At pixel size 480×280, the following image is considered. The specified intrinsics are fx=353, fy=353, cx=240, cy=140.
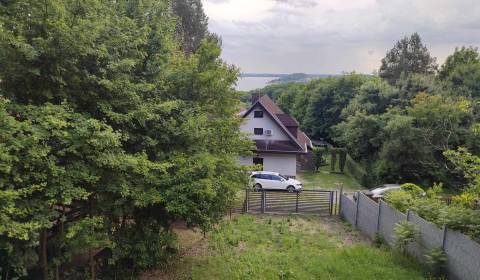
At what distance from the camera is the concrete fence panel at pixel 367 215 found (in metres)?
12.8

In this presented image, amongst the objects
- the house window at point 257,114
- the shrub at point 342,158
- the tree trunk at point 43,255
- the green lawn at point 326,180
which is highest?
the house window at point 257,114

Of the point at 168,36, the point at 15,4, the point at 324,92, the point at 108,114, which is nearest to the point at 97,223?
the point at 108,114

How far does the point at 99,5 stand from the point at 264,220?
1055cm

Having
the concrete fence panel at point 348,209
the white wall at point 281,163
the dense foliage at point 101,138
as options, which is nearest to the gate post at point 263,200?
the concrete fence panel at point 348,209

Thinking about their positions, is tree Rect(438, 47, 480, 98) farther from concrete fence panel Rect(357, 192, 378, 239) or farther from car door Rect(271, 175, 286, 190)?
concrete fence panel Rect(357, 192, 378, 239)

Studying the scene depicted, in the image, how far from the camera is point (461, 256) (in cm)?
810

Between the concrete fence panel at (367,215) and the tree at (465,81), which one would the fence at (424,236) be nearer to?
the concrete fence panel at (367,215)

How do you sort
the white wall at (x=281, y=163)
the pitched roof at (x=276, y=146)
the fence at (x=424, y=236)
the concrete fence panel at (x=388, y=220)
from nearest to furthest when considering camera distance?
the fence at (x=424, y=236), the concrete fence panel at (x=388, y=220), the pitched roof at (x=276, y=146), the white wall at (x=281, y=163)

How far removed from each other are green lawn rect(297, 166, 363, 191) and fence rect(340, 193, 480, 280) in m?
10.9

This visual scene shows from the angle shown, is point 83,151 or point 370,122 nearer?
point 83,151

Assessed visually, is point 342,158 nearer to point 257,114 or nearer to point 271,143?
point 271,143

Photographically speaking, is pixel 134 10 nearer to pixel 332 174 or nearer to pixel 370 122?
pixel 370 122

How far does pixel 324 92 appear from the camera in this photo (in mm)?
46781

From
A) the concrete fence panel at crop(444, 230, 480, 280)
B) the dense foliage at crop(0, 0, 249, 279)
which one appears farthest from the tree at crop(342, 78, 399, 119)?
the dense foliage at crop(0, 0, 249, 279)
